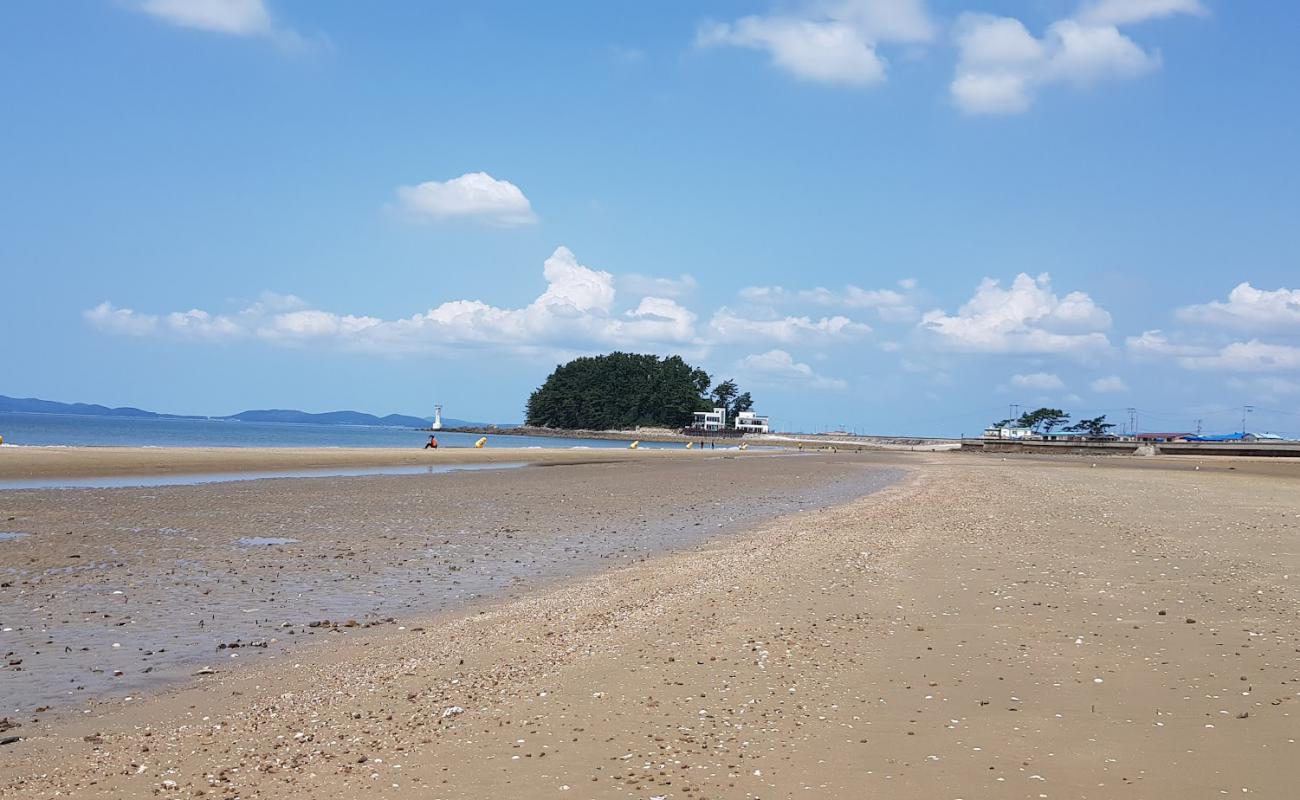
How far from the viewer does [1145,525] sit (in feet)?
67.3

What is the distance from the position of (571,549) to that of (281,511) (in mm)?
10140

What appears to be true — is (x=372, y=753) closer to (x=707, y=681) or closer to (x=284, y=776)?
(x=284, y=776)

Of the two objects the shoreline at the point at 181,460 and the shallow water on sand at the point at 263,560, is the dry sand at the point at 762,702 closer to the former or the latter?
the shallow water on sand at the point at 263,560

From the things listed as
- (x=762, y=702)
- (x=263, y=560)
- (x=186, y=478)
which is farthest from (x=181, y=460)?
(x=762, y=702)

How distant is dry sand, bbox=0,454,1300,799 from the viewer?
575cm

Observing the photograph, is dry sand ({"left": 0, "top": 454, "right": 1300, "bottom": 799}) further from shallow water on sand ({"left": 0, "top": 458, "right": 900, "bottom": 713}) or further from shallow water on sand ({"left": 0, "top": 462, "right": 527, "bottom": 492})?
shallow water on sand ({"left": 0, "top": 462, "right": 527, "bottom": 492})

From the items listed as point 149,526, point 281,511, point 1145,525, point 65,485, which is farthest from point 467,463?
point 1145,525

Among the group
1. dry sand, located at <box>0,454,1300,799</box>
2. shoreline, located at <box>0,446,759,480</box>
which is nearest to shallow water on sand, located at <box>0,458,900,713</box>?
dry sand, located at <box>0,454,1300,799</box>

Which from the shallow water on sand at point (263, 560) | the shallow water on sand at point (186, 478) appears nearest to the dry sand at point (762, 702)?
the shallow water on sand at point (263, 560)

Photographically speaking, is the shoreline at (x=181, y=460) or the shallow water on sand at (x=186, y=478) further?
the shoreline at (x=181, y=460)

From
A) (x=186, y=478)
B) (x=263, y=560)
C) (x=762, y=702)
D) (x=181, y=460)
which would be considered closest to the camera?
(x=762, y=702)

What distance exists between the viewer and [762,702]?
23.9ft

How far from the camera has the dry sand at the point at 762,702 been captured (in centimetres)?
575

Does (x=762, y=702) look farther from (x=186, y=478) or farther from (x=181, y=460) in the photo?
(x=181, y=460)
